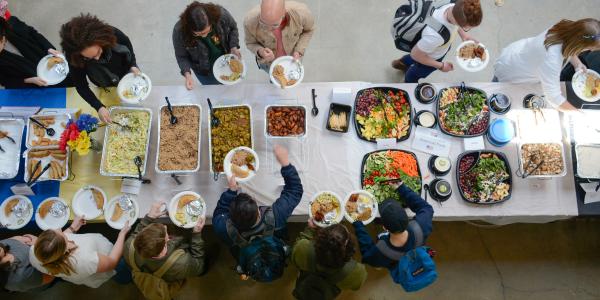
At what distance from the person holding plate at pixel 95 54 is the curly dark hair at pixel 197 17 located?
511mm

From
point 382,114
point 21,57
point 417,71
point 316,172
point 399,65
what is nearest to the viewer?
point 316,172

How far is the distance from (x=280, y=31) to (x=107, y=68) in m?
1.34

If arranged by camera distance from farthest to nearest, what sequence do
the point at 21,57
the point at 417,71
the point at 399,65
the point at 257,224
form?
the point at 399,65 → the point at 417,71 → the point at 21,57 → the point at 257,224

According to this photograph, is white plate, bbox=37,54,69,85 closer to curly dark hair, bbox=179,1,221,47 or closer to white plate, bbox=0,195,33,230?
white plate, bbox=0,195,33,230

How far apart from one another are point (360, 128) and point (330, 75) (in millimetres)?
1519

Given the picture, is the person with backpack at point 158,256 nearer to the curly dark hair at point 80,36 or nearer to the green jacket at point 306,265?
the green jacket at point 306,265

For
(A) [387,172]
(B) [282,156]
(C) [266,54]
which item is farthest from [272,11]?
(A) [387,172]

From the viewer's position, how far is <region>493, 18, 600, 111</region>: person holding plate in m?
2.67

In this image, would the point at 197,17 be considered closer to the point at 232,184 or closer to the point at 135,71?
the point at 135,71

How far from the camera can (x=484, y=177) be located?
2.89m

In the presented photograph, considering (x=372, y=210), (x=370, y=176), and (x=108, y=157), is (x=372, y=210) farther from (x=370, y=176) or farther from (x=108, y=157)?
(x=108, y=157)

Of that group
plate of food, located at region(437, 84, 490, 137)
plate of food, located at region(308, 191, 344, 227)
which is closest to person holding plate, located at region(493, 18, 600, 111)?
plate of food, located at region(437, 84, 490, 137)

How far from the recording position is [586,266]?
3594 millimetres

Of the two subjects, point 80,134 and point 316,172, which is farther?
point 316,172
